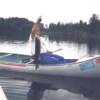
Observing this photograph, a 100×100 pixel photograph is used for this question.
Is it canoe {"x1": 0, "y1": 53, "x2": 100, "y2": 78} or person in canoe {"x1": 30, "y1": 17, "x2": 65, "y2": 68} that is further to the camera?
person in canoe {"x1": 30, "y1": 17, "x2": 65, "y2": 68}

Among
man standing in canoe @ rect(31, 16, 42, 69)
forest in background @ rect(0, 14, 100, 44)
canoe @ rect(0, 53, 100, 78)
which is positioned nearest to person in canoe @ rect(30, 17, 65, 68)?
man standing in canoe @ rect(31, 16, 42, 69)

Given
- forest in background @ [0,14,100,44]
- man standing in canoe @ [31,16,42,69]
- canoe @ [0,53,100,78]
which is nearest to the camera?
canoe @ [0,53,100,78]

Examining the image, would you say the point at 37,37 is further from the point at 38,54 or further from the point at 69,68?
the point at 69,68

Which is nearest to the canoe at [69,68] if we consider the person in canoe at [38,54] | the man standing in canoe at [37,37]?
the person in canoe at [38,54]

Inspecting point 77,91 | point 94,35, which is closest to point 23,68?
point 77,91

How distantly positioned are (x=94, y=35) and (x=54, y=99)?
68.7 meters

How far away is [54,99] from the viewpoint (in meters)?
10.4

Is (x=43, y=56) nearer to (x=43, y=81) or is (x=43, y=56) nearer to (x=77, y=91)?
(x=43, y=81)

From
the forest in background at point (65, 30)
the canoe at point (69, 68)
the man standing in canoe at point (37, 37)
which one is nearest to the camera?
the canoe at point (69, 68)

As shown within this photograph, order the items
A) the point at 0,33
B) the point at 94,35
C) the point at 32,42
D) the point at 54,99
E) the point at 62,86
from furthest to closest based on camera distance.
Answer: the point at 0,33
the point at 94,35
the point at 32,42
the point at 62,86
the point at 54,99

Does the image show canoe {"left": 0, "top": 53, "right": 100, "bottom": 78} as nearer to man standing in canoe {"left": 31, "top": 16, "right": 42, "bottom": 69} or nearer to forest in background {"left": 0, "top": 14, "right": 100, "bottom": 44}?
man standing in canoe {"left": 31, "top": 16, "right": 42, "bottom": 69}

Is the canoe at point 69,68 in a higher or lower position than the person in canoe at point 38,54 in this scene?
lower

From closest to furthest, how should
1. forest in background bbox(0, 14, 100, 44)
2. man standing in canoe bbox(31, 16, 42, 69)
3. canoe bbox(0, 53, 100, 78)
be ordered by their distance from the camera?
canoe bbox(0, 53, 100, 78)
man standing in canoe bbox(31, 16, 42, 69)
forest in background bbox(0, 14, 100, 44)

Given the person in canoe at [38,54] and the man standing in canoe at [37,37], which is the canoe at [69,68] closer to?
the person in canoe at [38,54]
